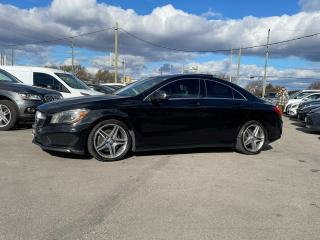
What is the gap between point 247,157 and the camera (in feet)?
25.3

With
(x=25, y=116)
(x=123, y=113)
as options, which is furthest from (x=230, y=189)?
(x=25, y=116)

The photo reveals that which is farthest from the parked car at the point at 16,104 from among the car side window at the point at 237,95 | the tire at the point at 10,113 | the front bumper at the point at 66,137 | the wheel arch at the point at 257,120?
the wheel arch at the point at 257,120

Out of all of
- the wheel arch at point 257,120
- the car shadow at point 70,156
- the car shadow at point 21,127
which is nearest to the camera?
the car shadow at point 70,156

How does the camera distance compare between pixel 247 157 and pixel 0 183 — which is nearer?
pixel 0 183

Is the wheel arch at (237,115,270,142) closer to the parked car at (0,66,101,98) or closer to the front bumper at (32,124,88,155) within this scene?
the front bumper at (32,124,88,155)

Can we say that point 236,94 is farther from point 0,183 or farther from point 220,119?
point 0,183

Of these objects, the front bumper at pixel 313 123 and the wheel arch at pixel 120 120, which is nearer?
the wheel arch at pixel 120 120

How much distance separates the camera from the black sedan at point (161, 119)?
656 cm

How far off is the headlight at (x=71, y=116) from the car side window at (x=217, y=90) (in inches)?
94.9

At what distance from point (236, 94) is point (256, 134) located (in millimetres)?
899

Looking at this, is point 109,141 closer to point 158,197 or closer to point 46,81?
point 158,197

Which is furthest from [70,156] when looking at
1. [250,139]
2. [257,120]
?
[257,120]

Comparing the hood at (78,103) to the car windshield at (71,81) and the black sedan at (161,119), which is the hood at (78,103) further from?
the car windshield at (71,81)

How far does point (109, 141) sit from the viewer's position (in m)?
6.73
